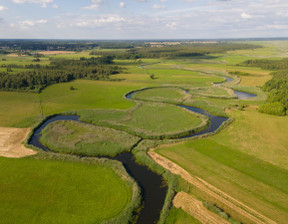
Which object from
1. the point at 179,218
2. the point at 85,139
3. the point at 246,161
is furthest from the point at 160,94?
the point at 179,218

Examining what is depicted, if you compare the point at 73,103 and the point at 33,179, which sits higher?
the point at 73,103

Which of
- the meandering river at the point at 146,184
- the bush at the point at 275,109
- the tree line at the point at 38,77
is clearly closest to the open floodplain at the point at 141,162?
the meandering river at the point at 146,184

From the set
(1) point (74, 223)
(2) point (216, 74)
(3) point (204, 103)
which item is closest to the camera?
(1) point (74, 223)

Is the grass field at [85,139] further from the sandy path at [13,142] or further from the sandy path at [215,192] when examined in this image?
the sandy path at [215,192]

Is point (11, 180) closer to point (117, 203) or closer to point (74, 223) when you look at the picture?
point (74, 223)

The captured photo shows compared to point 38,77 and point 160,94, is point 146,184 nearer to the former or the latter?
point 160,94

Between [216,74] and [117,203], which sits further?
[216,74]

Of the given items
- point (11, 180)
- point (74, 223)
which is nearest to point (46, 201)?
point (74, 223)
